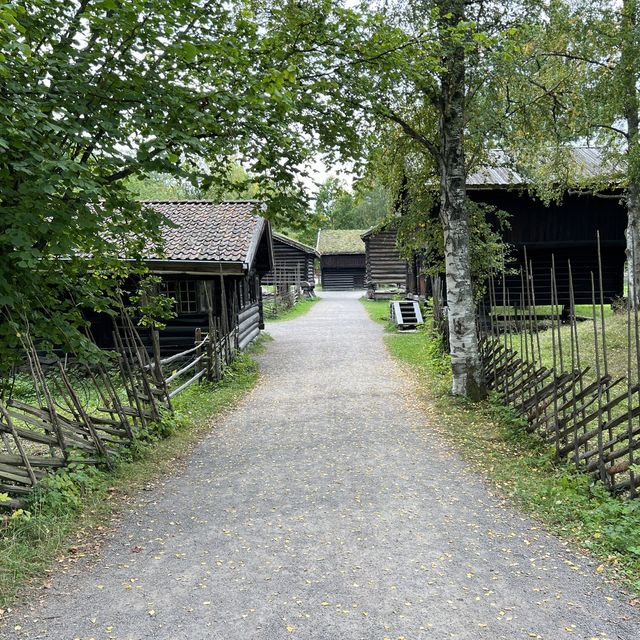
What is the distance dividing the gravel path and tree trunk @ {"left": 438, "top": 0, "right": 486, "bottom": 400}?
240cm

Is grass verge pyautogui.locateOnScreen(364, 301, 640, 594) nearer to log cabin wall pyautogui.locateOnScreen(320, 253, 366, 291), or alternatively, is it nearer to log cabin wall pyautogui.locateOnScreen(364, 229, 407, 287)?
log cabin wall pyautogui.locateOnScreen(364, 229, 407, 287)

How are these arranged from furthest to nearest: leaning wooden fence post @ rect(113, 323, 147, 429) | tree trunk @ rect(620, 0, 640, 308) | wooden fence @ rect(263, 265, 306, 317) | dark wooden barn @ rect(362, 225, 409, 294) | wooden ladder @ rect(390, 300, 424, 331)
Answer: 1. dark wooden barn @ rect(362, 225, 409, 294)
2. wooden fence @ rect(263, 265, 306, 317)
3. wooden ladder @ rect(390, 300, 424, 331)
4. tree trunk @ rect(620, 0, 640, 308)
5. leaning wooden fence post @ rect(113, 323, 147, 429)

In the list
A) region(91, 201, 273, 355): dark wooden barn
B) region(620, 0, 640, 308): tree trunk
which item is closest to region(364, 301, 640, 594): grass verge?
region(620, 0, 640, 308): tree trunk

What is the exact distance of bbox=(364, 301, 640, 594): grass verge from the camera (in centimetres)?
434

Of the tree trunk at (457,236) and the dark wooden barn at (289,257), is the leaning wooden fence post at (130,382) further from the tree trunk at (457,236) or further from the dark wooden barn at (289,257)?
the dark wooden barn at (289,257)

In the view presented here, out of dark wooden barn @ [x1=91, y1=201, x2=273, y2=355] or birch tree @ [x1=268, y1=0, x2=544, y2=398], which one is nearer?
birch tree @ [x1=268, y1=0, x2=544, y2=398]

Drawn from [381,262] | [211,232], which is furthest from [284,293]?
[211,232]

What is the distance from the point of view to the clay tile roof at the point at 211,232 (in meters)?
13.1

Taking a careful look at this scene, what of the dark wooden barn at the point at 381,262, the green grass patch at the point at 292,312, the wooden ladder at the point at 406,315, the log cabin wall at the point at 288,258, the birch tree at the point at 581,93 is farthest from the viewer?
the log cabin wall at the point at 288,258

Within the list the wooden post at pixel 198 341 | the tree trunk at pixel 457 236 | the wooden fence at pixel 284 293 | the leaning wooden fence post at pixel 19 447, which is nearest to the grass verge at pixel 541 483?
the tree trunk at pixel 457 236

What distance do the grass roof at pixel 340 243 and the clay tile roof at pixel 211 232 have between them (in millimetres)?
33323

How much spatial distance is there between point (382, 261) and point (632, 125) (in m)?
26.4

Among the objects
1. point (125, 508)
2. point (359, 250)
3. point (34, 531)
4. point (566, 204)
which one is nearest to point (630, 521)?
point (125, 508)

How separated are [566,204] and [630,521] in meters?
15.6
